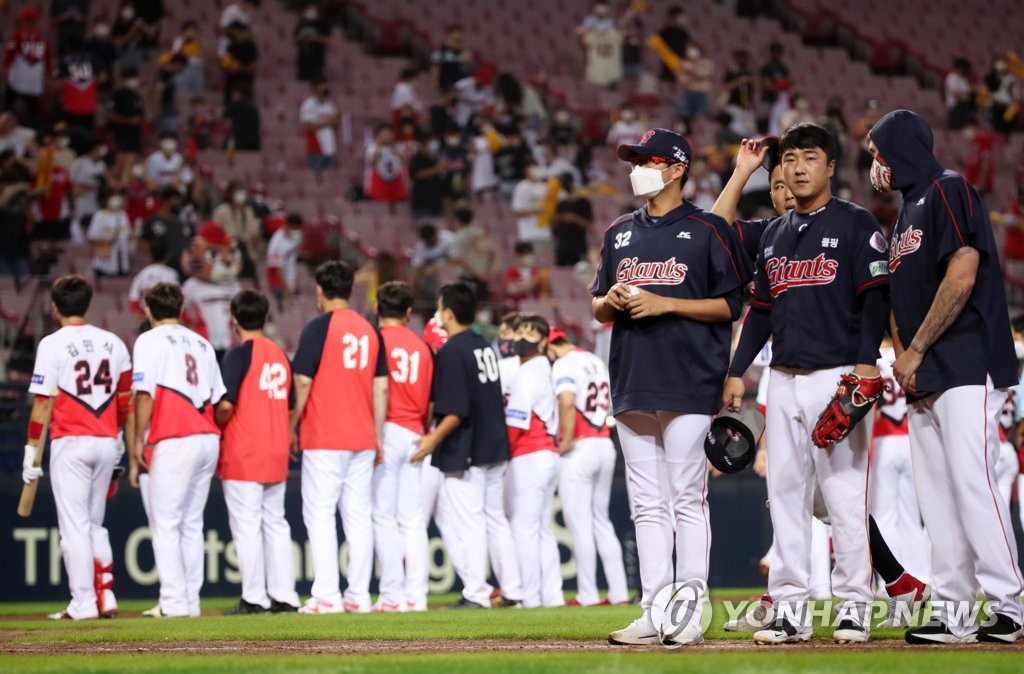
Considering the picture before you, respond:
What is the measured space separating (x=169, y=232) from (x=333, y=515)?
23.1 feet

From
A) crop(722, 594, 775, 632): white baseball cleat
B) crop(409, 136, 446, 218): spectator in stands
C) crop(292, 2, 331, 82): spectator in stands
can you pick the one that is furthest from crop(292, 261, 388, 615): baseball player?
crop(292, 2, 331, 82): spectator in stands

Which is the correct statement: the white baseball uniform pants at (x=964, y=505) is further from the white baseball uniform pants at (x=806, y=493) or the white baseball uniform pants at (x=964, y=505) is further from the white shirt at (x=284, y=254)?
the white shirt at (x=284, y=254)

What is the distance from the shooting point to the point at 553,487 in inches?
445

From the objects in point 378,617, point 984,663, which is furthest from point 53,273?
point 984,663

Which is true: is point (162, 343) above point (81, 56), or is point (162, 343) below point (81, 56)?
below

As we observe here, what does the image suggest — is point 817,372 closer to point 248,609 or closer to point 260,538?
point 260,538

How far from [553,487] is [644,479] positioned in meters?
5.16

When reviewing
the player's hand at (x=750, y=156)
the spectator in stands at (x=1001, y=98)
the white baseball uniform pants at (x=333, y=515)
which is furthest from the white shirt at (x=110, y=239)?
the spectator in stands at (x=1001, y=98)

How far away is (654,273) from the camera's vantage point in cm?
619

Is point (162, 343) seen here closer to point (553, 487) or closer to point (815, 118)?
point (553, 487)

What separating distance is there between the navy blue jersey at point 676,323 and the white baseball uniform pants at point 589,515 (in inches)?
202

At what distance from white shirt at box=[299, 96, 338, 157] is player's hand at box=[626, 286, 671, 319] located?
15.3 meters

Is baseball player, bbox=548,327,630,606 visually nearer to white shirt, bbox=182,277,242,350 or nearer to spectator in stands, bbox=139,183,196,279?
white shirt, bbox=182,277,242,350

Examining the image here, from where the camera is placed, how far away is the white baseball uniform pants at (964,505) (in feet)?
19.2
